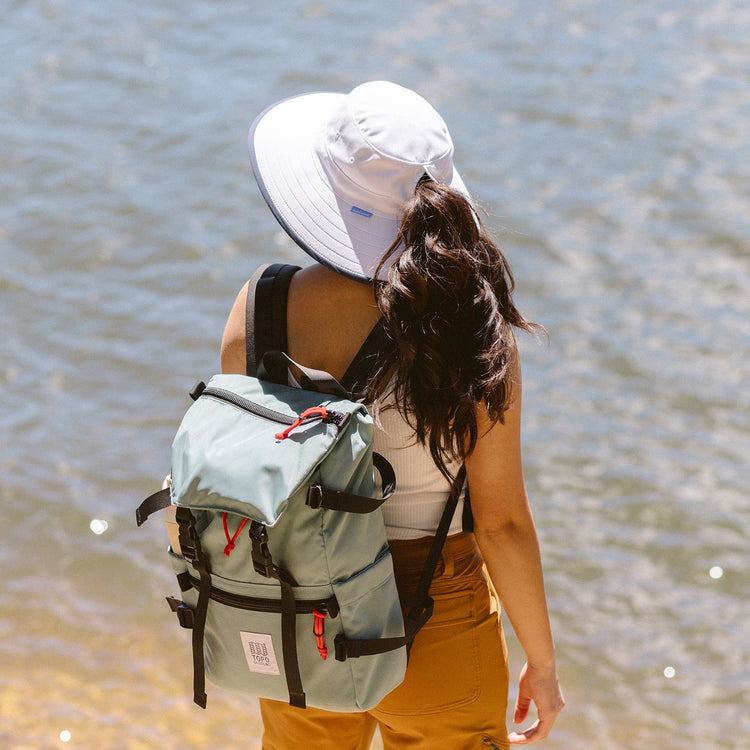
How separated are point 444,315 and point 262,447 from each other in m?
0.31

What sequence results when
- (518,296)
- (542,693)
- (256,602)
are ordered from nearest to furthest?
(256,602), (542,693), (518,296)

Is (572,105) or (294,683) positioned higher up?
(294,683)

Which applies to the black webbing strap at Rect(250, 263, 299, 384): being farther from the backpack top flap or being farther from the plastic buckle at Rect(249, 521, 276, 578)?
the plastic buckle at Rect(249, 521, 276, 578)

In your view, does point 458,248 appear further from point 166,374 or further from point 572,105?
point 572,105

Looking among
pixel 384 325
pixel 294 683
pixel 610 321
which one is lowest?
pixel 610 321

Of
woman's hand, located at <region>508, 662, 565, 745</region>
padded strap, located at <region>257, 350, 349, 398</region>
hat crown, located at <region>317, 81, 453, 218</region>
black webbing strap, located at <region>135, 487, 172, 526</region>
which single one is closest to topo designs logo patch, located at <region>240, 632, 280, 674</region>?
black webbing strap, located at <region>135, 487, 172, 526</region>

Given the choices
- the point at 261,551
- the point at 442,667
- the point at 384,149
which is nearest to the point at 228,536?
the point at 261,551

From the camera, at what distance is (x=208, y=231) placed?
518cm

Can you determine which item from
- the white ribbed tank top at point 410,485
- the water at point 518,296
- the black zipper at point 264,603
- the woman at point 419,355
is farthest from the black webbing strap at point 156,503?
Result: the water at point 518,296

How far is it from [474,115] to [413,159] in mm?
4818

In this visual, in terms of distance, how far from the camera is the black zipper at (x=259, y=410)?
51.1 inches

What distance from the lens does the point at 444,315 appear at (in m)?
1.33

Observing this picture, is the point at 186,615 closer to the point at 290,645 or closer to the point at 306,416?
the point at 290,645

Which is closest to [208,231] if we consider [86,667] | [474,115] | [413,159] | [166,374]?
[166,374]
